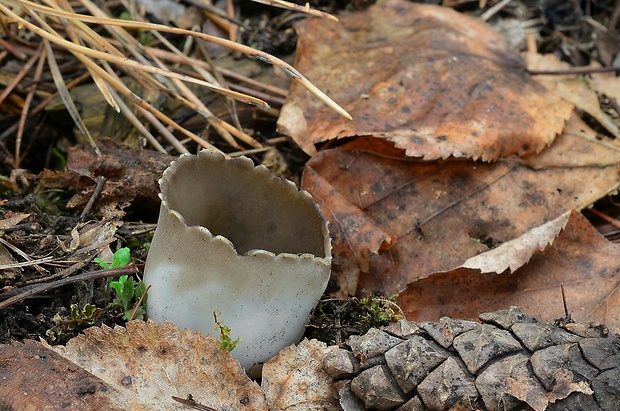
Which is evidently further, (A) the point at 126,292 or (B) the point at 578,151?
(B) the point at 578,151

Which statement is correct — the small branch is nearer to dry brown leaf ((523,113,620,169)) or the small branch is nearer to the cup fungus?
dry brown leaf ((523,113,620,169))

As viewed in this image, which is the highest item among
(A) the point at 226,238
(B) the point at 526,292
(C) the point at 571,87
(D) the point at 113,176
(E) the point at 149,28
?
(E) the point at 149,28

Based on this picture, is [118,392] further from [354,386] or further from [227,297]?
[354,386]

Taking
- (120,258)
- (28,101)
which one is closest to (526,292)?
(120,258)

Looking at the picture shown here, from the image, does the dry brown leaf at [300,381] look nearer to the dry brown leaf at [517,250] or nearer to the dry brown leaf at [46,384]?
the dry brown leaf at [46,384]

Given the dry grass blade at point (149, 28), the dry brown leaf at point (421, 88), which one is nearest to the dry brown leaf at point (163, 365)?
the dry grass blade at point (149, 28)

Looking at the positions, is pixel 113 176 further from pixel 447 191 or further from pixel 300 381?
pixel 447 191
